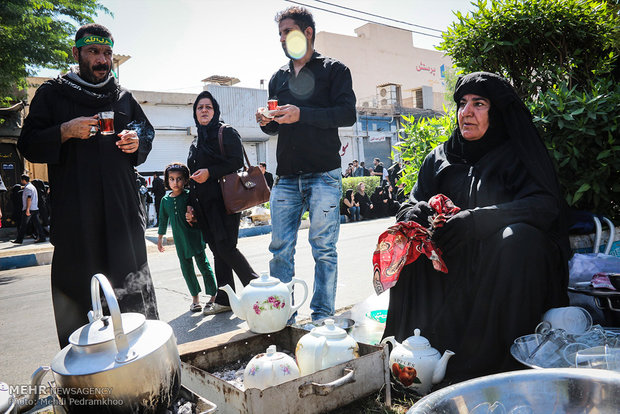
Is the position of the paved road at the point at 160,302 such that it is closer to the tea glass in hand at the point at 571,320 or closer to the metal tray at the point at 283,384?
the metal tray at the point at 283,384

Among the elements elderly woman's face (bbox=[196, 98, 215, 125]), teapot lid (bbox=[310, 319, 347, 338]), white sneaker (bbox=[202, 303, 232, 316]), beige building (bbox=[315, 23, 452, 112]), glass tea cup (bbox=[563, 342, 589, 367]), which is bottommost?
white sneaker (bbox=[202, 303, 232, 316])

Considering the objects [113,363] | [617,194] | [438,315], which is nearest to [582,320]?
[438,315]

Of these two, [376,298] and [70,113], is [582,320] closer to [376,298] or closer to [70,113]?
[376,298]

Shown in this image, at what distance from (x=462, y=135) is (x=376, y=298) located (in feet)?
4.08

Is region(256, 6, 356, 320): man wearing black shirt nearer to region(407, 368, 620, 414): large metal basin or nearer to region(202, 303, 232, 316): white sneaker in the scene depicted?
region(202, 303, 232, 316): white sneaker

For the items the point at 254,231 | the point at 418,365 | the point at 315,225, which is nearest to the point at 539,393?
the point at 418,365

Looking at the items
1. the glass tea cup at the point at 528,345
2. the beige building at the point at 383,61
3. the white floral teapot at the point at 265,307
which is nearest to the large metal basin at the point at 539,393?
the glass tea cup at the point at 528,345

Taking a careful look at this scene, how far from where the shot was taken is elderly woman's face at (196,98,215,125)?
4238 mm

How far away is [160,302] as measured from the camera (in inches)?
197

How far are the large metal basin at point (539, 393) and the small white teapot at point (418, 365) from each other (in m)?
0.95

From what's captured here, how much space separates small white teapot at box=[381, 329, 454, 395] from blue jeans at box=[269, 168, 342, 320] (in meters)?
1.07

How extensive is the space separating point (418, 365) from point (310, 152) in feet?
5.43

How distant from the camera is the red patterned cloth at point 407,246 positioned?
7.92 feet

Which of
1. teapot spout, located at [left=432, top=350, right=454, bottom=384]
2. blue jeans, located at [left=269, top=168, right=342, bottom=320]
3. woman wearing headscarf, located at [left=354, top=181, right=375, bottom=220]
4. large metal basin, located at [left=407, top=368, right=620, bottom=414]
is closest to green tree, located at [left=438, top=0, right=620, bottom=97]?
blue jeans, located at [left=269, top=168, right=342, bottom=320]
